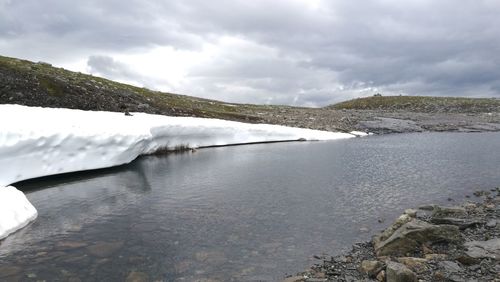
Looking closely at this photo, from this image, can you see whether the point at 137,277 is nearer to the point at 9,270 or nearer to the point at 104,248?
the point at 104,248

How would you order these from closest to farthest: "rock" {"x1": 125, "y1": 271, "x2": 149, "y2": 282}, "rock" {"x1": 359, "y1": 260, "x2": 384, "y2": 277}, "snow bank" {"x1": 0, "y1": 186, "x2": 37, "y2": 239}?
"rock" {"x1": 359, "y1": 260, "x2": 384, "y2": 277}, "rock" {"x1": 125, "y1": 271, "x2": 149, "y2": 282}, "snow bank" {"x1": 0, "y1": 186, "x2": 37, "y2": 239}

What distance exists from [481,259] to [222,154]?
2995 centimetres

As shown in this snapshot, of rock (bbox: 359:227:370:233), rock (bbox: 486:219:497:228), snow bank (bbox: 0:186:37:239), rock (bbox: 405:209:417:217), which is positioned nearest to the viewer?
rock (bbox: 486:219:497:228)

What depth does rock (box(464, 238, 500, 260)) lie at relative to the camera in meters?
11.4

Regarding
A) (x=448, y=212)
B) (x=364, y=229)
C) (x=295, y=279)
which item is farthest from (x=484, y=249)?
(x=295, y=279)

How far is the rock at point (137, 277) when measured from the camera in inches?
460

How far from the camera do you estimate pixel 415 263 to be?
11.5 m

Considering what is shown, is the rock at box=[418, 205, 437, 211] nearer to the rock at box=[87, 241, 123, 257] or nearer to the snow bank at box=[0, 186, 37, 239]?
the rock at box=[87, 241, 123, 257]

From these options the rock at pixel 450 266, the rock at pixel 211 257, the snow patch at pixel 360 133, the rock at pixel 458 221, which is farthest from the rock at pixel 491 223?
the snow patch at pixel 360 133

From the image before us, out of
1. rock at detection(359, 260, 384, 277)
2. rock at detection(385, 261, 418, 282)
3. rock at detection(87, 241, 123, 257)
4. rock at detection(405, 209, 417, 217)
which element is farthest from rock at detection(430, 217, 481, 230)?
rock at detection(87, 241, 123, 257)

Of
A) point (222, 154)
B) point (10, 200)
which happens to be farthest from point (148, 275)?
point (222, 154)

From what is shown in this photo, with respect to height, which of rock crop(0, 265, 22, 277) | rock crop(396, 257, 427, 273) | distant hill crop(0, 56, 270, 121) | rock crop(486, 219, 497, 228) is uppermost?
distant hill crop(0, 56, 270, 121)

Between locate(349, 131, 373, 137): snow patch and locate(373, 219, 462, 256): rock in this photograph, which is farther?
locate(349, 131, 373, 137): snow patch

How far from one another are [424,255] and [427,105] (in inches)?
4697
